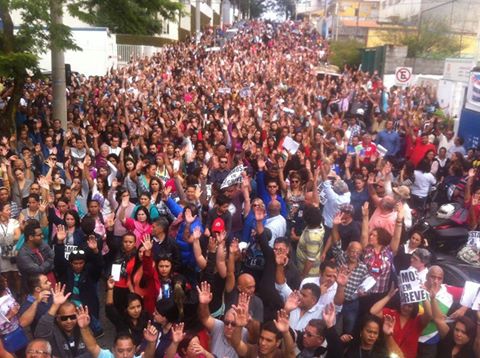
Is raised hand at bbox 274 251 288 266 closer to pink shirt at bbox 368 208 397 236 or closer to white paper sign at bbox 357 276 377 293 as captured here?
white paper sign at bbox 357 276 377 293

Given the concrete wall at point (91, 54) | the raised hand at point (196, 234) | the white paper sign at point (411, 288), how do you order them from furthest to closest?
1. the concrete wall at point (91, 54)
2. the raised hand at point (196, 234)
3. the white paper sign at point (411, 288)

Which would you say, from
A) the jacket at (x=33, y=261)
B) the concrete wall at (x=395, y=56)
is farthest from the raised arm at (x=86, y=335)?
the concrete wall at (x=395, y=56)

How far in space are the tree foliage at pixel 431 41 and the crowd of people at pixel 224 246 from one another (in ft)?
65.8

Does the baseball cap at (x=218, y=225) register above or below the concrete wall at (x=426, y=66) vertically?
below

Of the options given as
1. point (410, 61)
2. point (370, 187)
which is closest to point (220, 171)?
point (370, 187)

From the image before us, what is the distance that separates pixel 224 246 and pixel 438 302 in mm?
1849

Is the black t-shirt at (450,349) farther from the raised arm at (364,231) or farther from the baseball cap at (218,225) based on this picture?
the baseball cap at (218,225)

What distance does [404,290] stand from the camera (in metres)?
4.13

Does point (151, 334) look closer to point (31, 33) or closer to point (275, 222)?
point (275, 222)

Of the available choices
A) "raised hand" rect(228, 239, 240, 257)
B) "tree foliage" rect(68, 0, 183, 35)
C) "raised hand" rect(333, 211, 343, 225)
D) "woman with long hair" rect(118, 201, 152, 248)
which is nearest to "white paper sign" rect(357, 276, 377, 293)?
"raised hand" rect(333, 211, 343, 225)

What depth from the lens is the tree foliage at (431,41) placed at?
2870 centimetres

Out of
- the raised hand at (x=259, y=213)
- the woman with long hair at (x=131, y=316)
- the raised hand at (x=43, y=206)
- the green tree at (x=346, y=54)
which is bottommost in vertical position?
the woman with long hair at (x=131, y=316)

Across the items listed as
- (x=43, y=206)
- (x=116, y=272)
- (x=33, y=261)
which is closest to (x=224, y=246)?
(x=116, y=272)

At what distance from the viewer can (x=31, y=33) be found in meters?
9.89
